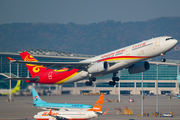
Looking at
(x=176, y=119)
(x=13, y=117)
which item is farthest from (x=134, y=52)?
(x=13, y=117)

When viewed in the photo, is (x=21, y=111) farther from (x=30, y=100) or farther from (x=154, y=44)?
(x=154, y=44)

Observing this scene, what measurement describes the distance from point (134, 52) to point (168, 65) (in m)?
133

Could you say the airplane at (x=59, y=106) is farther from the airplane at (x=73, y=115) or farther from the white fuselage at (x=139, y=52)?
the white fuselage at (x=139, y=52)

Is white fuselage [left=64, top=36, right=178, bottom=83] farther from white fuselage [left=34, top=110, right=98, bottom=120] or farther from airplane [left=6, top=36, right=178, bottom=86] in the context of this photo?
white fuselage [left=34, top=110, right=98, bottom=120]

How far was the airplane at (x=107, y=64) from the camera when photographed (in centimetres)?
3912

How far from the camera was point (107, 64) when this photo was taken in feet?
140

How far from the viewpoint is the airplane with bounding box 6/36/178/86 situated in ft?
128

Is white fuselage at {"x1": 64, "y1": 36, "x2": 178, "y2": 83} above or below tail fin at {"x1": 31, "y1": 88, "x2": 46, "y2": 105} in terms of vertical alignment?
above

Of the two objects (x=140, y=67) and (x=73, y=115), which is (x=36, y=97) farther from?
(x=140, y=67)

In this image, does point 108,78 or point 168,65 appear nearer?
point 108,78

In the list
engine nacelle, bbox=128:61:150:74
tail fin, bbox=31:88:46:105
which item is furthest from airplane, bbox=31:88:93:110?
engine nacelle, bbox=128:61:150:74

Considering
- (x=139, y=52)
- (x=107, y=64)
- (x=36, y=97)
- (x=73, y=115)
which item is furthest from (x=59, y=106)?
(x=139, y=52)

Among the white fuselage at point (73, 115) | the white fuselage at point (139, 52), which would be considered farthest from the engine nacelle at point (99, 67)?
the white fuselage at point (73, 115)

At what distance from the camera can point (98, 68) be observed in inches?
1678
